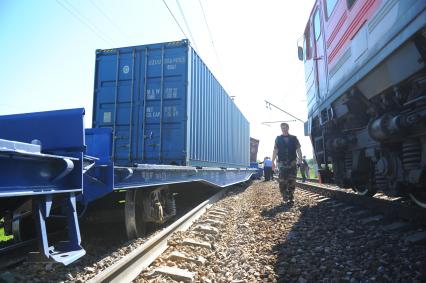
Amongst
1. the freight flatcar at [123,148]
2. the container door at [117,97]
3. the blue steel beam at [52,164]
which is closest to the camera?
the blue steel beam at [52,164]

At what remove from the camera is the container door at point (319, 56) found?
7345 mm

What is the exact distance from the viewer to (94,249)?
4.53 meters

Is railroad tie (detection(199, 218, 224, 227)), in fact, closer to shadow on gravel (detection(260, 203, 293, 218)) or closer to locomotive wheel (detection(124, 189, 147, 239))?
shadow on gravel (detection(260, 203, 293, 218))

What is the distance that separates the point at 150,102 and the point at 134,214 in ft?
12.3

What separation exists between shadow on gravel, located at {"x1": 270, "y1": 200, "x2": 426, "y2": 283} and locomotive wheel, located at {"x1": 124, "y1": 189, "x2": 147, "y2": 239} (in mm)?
1903

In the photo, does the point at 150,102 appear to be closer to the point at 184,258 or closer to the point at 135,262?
the point at 184,258

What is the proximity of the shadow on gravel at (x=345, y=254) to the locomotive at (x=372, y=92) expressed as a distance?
75 cm

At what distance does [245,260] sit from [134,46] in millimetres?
6010

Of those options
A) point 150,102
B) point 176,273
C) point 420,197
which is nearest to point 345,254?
point 176,273

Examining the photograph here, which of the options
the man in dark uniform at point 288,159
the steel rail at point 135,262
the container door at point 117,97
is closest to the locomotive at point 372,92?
the man in dark uniform at point 288,159

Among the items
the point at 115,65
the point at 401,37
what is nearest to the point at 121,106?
the point at 115,65

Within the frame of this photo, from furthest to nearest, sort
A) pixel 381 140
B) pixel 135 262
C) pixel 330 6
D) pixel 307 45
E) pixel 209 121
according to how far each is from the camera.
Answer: pixel 209 121 → pixel 307 45 → pixel 330 6 → pixel 381 140 → pixel 135 262

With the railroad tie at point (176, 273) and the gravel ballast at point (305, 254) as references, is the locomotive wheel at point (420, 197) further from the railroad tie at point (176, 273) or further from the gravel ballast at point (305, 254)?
the railroad tie at point (176, 273)

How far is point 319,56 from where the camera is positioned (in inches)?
307
